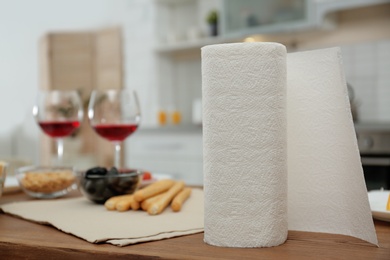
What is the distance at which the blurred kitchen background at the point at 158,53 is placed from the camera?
3.50 meters

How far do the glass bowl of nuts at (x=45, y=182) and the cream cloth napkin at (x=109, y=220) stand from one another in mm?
80

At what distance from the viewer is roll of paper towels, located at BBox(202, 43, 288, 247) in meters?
0.72

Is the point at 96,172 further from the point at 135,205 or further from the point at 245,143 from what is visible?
the point at 245,143

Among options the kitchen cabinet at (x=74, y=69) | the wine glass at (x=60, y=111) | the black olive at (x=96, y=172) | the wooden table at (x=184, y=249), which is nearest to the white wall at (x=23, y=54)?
the kitchen cabinet at (x=74, y=69)

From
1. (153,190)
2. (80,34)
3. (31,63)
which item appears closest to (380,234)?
(153,190)

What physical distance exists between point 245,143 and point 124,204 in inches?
14.2

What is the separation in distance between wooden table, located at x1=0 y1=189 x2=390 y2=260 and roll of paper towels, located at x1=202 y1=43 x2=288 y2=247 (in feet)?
0.11

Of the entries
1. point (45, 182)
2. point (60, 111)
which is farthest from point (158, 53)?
point (45, 182)

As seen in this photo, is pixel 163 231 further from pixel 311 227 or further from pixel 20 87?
pixel 20 87

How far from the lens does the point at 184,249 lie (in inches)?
28.9

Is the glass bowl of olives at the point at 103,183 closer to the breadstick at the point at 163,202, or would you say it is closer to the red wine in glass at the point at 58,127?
the breadstick at the point at 163,202

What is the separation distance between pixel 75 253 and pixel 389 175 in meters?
2.35

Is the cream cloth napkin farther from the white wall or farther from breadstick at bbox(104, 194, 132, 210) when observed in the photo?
the white wall

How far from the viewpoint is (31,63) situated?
531 cm
